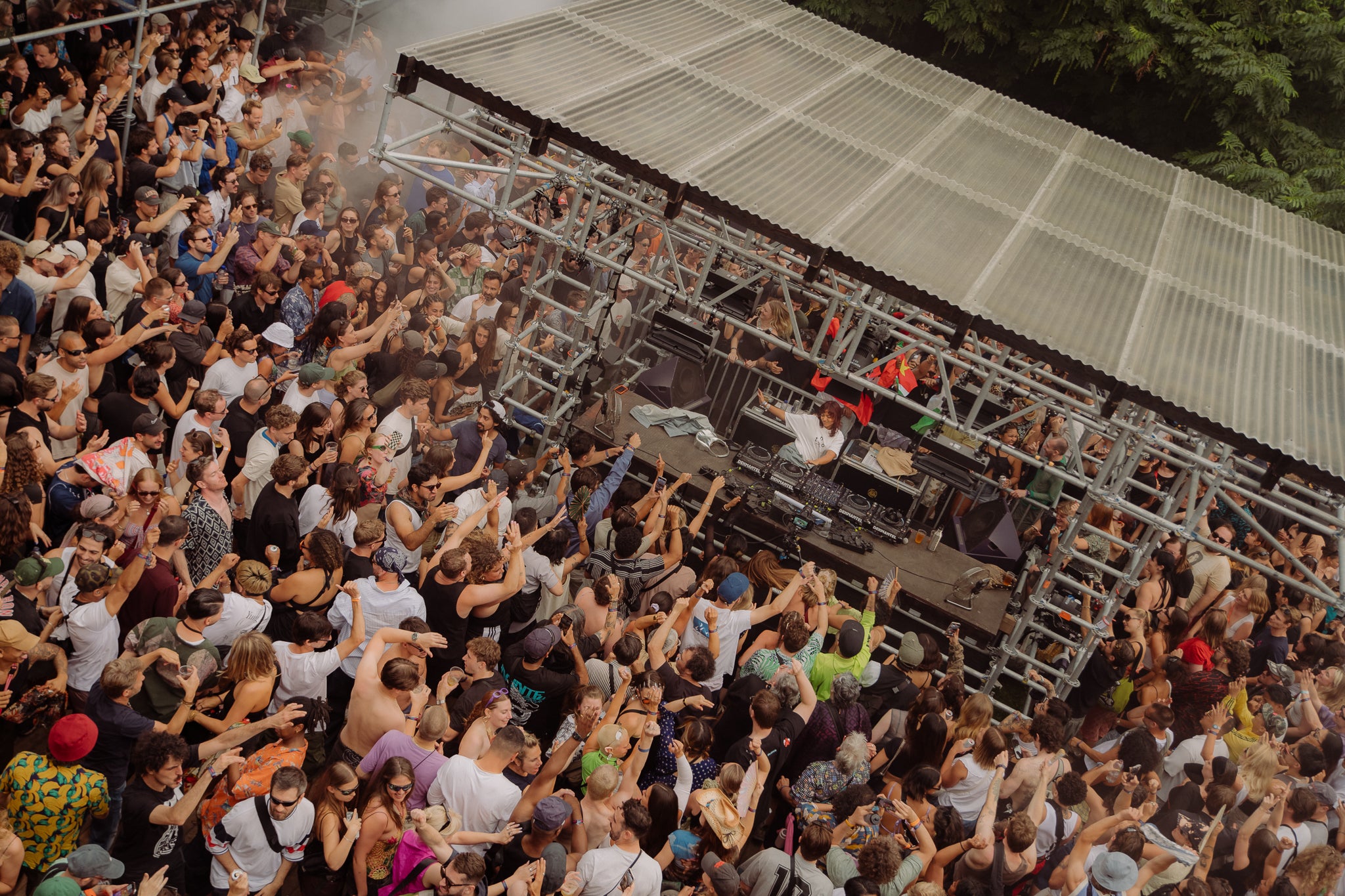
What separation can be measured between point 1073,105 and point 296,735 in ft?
59.4

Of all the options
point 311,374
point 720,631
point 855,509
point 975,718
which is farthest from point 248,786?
point 855,509

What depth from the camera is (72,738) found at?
16.2 ft

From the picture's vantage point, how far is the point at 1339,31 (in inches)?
659

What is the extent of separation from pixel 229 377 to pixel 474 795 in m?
4.04

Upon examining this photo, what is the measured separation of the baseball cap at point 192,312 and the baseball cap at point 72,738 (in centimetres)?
397

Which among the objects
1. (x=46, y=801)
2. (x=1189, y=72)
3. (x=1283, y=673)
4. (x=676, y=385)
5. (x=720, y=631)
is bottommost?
(x=676, y=385)

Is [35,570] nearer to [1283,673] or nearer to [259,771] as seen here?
[259,771]

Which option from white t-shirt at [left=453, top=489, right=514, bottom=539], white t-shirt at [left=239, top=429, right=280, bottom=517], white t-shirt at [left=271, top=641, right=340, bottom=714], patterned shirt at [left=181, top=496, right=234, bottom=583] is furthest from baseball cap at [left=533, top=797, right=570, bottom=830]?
white t-shirt at [left=239, top=429, right=280, bottom=517]

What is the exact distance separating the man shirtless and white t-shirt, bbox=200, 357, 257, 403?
9.48ft

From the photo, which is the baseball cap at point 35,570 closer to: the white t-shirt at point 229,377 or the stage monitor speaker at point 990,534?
the white t-shirt at point 229,377

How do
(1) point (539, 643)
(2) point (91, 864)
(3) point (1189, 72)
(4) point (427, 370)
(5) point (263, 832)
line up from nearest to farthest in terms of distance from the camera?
(2) point (91, 864) → (5) point (263, 832) → (1) point (539, 643) → (4) point (427, 370) → (3) point (1189, 72)

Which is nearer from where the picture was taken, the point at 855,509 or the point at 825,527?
the point at 825,527

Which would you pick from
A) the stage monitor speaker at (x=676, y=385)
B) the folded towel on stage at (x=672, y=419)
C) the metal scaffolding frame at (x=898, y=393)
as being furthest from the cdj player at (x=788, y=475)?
the stage monitor speaker at (x=676, y=385)

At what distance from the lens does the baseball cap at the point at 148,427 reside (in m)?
7.01
